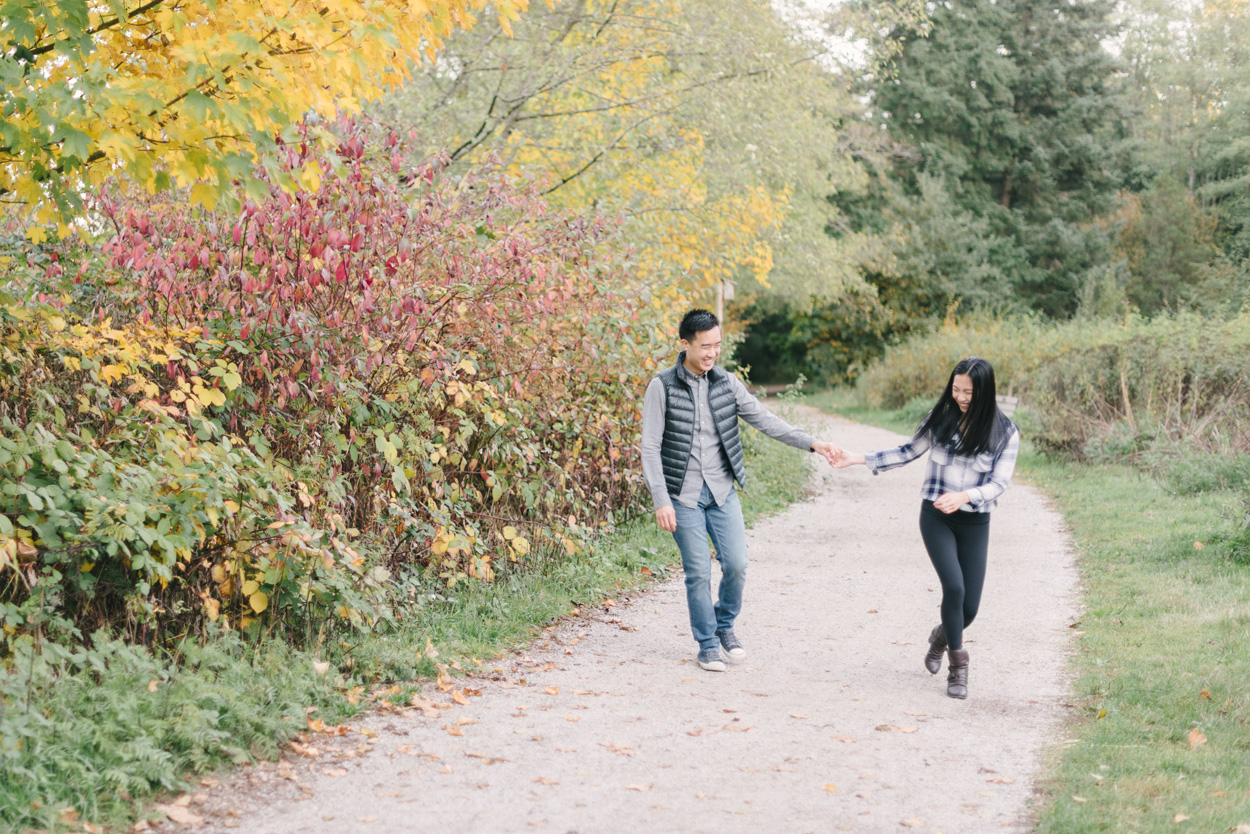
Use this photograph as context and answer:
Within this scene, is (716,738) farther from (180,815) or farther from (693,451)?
(180,815)

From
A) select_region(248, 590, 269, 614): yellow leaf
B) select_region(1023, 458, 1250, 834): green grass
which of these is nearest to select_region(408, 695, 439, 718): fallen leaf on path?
select_region(248, 590, 269, 614): yellow leaf

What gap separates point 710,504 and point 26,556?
339cm

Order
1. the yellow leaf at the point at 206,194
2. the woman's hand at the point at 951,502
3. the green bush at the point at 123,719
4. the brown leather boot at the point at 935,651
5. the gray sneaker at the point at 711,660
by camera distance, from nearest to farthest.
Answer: the green bush at the point at 123,719 → the yellow leaf at the point at 206,194 → the woman's hand at the point at 951,502 → the brown leather boot at the point at 935,651 → the gray sneaker at the point at 711,660

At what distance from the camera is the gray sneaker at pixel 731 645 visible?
21.0 feet

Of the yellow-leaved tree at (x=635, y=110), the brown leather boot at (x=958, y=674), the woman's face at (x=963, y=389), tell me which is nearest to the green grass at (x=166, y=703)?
the brown leather boot at (x=958, y=674)

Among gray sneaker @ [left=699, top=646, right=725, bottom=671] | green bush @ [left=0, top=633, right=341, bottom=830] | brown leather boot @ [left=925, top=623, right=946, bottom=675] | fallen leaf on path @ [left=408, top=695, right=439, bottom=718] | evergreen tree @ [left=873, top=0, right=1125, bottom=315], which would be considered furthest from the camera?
evergreen tree @ [left=873, top=0, right=1125, bottom=315]

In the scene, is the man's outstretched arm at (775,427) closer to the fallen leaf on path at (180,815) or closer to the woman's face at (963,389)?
the woman's face at (963,389)

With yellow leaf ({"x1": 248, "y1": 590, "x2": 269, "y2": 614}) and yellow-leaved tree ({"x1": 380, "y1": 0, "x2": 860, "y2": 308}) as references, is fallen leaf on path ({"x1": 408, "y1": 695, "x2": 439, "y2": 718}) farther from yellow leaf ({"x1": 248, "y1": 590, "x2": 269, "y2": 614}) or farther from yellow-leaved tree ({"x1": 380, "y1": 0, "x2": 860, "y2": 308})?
yellow-leaved tree ({"x1": 380, "y1": 0, "x2": 860, "y2": 308})

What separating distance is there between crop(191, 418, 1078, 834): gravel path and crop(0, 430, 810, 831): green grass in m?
0.20

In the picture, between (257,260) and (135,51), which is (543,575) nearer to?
(257,260)

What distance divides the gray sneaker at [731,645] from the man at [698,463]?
14cm

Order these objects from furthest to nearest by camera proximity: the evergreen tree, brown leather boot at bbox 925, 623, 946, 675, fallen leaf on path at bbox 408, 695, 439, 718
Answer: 1. the evergreen tree
2. brown leather boot at bbox 925, 623, 946, 675
3. fallen leaf on path at bbox 408, 695, 439, 718

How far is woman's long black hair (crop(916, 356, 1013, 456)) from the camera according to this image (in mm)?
5750

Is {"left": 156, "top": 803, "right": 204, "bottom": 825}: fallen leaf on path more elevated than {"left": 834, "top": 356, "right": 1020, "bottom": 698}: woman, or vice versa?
{"left": 834, "top": 356, "right": 1020, "bottom": 698}: woman
